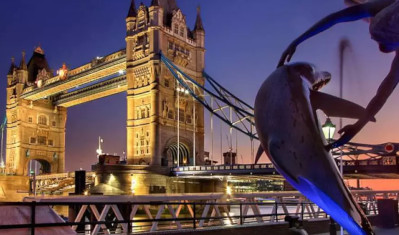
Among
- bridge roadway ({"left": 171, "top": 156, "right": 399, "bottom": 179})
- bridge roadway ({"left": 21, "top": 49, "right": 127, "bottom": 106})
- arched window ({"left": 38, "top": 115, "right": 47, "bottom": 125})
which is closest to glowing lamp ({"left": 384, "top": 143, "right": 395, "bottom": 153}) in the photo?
bridge roadway ({"left": 171, "top": 156, "right": 399, "bottom": 179})

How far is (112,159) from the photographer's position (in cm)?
6381

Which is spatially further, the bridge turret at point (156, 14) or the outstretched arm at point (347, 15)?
the bridge turret at point (156, 14)

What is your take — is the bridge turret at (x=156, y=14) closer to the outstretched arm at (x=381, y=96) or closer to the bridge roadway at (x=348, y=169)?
the bridge roadway at (x=348, y=169)

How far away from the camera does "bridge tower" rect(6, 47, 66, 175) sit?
90875 mm

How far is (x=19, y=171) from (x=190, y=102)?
38.2m

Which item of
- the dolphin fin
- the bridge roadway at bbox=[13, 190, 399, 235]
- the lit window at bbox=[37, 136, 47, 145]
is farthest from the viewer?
the lit window at bbox=[37, 136, 47, 145]

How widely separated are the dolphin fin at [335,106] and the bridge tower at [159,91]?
54.5 metres

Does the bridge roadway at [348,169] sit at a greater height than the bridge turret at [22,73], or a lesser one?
lesser

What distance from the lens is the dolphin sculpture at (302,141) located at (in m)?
7.26

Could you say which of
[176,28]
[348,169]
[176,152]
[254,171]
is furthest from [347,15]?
[176,28]

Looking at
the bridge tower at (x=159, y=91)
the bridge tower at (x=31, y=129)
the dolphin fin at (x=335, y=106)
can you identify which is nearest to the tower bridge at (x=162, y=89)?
the bridge tower at (x=159, y=91)

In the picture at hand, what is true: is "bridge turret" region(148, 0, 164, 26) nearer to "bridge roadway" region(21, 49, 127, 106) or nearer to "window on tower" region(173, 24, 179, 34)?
"window on tower" region(173, 24, 179, 34)

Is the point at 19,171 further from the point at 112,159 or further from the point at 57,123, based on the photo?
the point at 112,159

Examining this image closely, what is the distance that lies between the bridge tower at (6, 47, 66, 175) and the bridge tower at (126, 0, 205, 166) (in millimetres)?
29859
